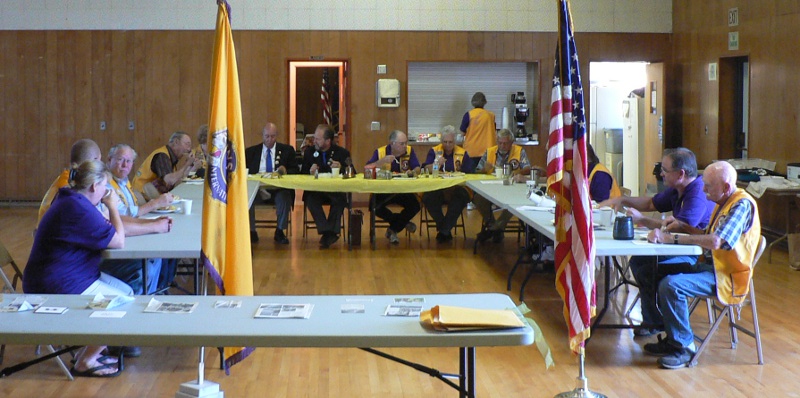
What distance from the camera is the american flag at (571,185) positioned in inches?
181

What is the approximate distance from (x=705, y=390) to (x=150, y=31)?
34.8ft

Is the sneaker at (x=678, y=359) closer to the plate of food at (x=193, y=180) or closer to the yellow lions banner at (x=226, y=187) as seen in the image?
the yellow lions banner at (x=226, y=187)

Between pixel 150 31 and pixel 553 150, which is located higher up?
pixel 150 31

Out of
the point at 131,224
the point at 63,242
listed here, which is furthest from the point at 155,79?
the point at 63,242

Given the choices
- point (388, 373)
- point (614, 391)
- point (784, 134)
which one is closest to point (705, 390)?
point (614, 391)

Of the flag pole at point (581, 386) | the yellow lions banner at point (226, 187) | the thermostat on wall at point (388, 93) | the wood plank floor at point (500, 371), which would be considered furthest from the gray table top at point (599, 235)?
the thermostat on wall at point (388, 93)

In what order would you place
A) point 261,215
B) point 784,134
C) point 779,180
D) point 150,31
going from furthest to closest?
point 150,31 < point 261,215 < point 784,134 < point 779,180

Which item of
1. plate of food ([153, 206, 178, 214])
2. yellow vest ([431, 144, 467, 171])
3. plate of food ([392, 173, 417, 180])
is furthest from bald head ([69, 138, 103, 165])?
yellow vest ([431, 144, 467, 171])

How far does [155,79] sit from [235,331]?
10758mm

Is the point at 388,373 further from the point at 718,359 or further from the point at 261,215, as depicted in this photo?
the point at 261,215

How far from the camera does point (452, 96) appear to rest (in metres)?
14.3

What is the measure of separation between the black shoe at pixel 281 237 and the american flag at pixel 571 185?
5.63 m

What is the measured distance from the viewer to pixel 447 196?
1055cm

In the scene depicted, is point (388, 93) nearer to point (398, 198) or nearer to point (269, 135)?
point (269, 135)
